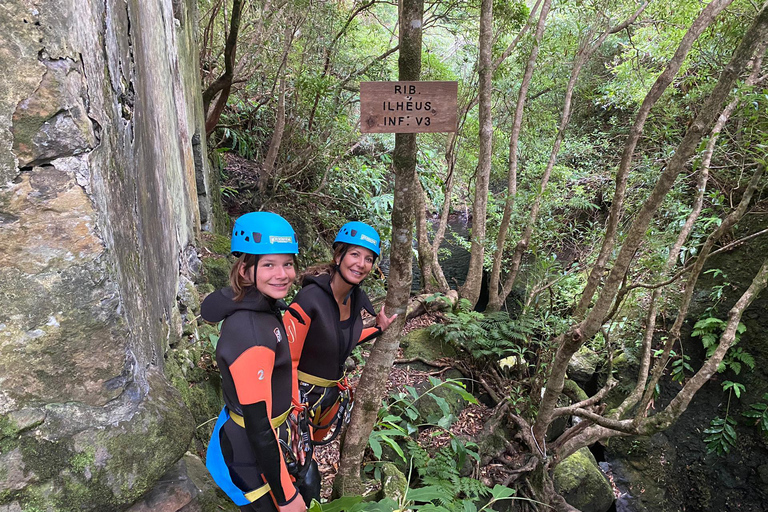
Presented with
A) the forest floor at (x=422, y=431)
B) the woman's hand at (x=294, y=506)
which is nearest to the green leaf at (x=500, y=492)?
the forest floor at (x=422, y=431)

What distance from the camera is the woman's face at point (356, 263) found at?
252 cm

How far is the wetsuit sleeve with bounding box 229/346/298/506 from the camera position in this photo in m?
1.75

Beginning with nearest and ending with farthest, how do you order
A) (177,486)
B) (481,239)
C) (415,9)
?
(177,486), (415,9), (481,239)

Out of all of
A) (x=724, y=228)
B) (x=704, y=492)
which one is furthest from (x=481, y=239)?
→ (x=704, y=492)

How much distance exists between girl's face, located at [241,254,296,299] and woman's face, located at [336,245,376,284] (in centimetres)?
56

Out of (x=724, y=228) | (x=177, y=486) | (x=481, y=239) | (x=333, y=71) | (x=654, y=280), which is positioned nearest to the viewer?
(x=177, y=486)

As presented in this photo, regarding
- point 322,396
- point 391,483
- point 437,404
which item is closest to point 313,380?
point 322,396

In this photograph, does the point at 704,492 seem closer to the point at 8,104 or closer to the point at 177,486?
the point at 177,486

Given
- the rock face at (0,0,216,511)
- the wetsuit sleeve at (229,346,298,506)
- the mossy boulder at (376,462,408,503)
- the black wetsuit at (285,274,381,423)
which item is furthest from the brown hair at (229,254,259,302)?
the mossy boulder at (376,462,408,503)

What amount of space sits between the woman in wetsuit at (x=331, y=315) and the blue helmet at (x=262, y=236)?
0.56 metres

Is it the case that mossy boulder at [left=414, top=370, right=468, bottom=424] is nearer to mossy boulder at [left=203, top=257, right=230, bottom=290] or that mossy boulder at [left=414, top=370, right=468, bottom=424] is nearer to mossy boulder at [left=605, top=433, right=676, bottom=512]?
mossy boulder at [left=203, top=257, right=230, bottom=290]

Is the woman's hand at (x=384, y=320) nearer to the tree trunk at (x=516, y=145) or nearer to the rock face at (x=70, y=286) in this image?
the rock face at (x=70, y=286)

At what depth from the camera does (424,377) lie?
532 cm

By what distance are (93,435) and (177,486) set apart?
496 mm
